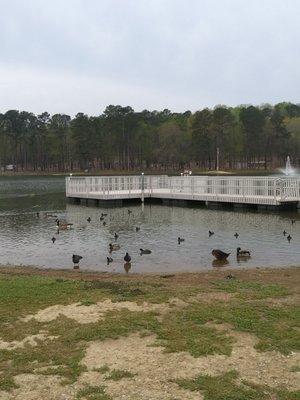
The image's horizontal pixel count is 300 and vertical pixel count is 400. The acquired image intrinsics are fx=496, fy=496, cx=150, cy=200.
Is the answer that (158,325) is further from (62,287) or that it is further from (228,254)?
(228,254)

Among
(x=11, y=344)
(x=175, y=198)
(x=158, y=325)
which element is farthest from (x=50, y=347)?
(x=175, y=198)

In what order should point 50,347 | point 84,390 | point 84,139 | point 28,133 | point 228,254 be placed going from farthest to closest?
1. point 28,133
2. point 84,139
3. point 228,254
4. point 50,347
5. point 84,390

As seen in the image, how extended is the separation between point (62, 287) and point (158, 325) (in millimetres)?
4290

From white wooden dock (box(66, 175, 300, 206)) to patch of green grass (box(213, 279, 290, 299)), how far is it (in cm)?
2349

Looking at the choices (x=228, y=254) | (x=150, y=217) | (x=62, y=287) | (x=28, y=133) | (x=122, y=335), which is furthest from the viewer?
(x=28, y=133)

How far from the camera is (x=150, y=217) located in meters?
35.7

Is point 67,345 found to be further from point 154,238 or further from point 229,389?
point 154,238

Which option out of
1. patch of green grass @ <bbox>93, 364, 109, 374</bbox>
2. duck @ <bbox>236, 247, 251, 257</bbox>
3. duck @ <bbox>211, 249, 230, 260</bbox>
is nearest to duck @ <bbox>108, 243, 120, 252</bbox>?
duck @ <bbox>211, 249, 230, 260</bbox>

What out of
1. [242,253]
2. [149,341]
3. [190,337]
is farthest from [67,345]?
[242,253]

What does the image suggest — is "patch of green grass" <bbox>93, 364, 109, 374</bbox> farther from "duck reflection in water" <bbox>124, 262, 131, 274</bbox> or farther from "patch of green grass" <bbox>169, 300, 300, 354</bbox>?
"duck reflection in water" <bbox>124, 262, 131, 274</bbox>

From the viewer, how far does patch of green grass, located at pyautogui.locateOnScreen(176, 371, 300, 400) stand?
22.1 feet

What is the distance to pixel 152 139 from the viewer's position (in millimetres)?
121000

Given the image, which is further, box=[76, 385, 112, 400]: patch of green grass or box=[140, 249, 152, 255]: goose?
box=[140, 249, 152, 255]: goose

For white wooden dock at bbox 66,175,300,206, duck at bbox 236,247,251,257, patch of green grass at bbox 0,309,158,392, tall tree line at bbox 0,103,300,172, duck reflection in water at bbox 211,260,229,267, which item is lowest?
duck reflection in water at bbox 211,260,229,267
